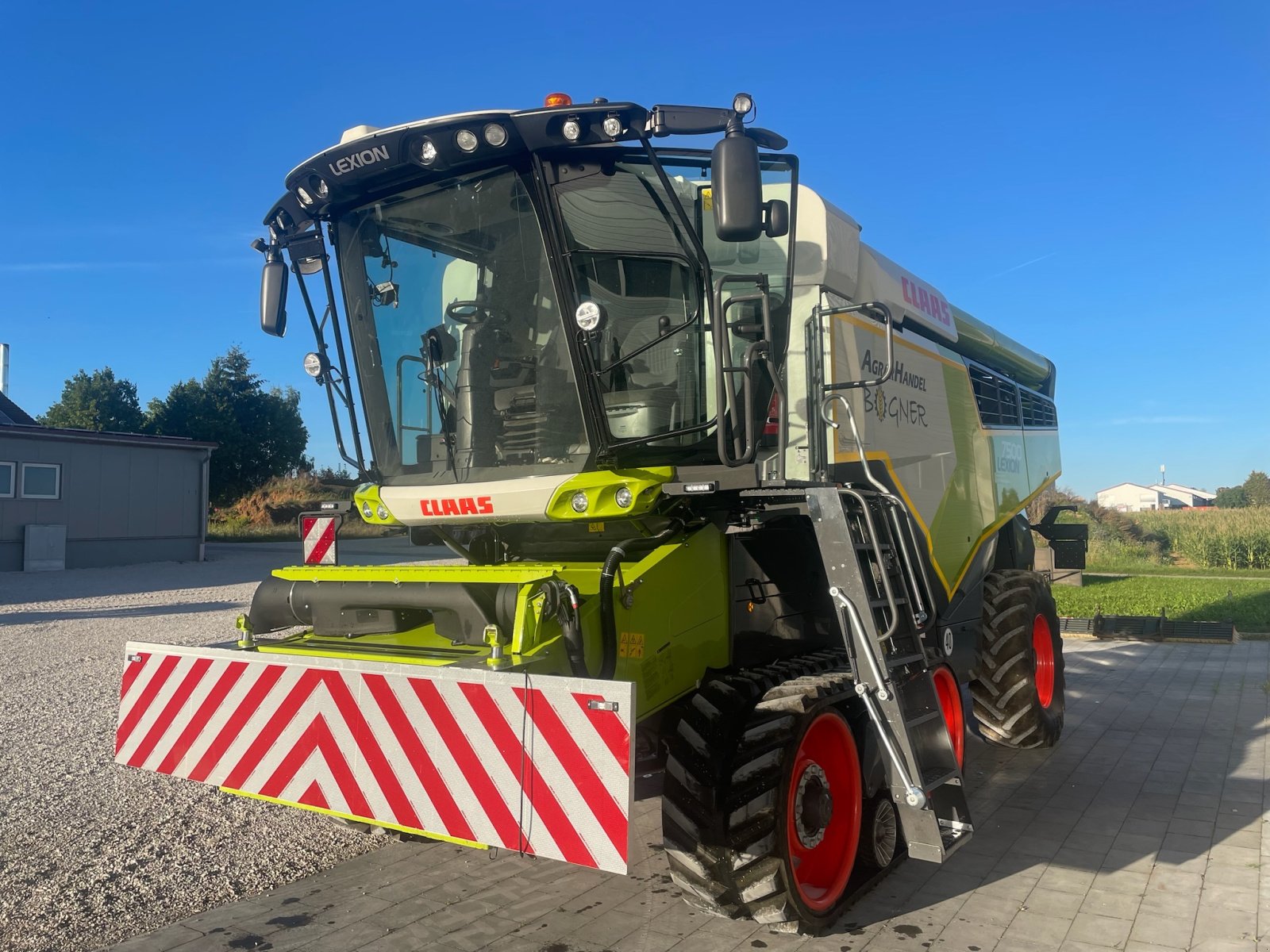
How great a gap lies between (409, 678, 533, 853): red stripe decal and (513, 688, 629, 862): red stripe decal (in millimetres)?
273

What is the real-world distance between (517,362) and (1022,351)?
5.53 meters

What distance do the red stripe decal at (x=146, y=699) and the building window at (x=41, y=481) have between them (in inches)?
739

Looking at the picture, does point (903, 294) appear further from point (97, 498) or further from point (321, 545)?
point (97, 498)

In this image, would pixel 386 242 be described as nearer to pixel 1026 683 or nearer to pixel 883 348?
pixel 883 348

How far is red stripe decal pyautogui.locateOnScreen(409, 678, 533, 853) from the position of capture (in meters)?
3.25

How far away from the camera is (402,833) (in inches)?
198

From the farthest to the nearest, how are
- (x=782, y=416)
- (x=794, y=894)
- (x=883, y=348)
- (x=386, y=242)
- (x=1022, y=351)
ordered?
(x=1022, y=351)
(x=883, y=348)
(x=386, y=242)
(x=782, y=416)
(x=794, y=894)

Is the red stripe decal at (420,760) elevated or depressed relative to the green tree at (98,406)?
depressed

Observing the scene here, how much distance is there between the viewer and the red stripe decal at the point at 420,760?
3.35m

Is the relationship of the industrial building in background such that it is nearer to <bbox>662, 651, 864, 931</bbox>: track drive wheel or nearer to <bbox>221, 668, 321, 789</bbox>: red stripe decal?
<bbox>221, 668, 321, 789</bbox>: red stripe decal

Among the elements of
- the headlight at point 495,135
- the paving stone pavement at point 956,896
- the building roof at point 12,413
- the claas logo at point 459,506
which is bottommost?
the paving stone pavement at point 956,896

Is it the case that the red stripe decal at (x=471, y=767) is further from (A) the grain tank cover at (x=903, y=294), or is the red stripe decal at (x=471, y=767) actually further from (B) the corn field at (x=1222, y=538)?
(B) the corn field at (x=1222, y=538)

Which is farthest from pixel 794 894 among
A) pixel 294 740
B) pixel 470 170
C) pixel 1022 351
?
pixel 1022 351

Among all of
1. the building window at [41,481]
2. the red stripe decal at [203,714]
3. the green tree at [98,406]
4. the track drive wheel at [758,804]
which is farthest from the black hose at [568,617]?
the green tree at [98,406]
